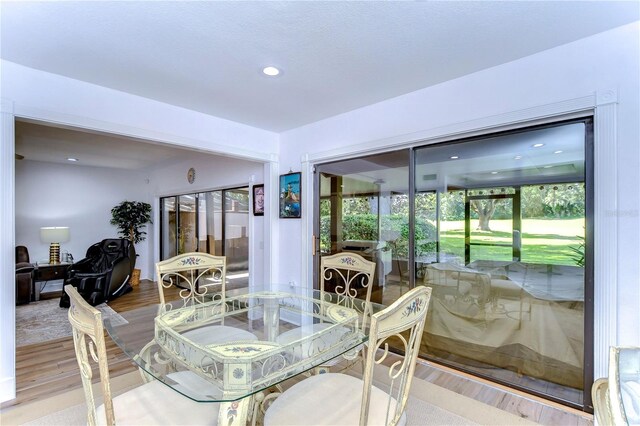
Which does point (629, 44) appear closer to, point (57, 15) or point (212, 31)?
point (212, 31)

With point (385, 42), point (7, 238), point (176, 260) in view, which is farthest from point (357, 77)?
point (7, 238)

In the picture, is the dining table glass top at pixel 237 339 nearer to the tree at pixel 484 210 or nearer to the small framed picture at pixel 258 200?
the tree at pixel 484 210

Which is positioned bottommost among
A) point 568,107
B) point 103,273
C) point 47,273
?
point 47,273

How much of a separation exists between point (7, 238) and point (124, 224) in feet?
15.9

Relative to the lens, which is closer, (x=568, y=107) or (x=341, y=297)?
(x=568, y=107)

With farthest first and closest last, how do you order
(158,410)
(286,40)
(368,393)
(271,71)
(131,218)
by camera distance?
1. (131,218)
2. (271,71)
3. (286,40)
4. (158,410)
5. (368,393)

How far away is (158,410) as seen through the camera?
130 cm

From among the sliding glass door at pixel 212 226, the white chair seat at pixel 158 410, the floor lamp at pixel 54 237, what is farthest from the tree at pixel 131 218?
the white chair seat at pixel 158 410

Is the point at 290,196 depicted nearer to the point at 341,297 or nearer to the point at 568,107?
the point at 341,297

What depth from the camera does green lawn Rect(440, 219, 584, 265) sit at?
2090mm

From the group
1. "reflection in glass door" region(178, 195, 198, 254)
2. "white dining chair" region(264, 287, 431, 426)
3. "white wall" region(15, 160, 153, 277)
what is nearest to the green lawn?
"white dining chair" region(264, 287, 431, 426)

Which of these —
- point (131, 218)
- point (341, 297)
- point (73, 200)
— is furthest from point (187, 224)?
point (341, 297)

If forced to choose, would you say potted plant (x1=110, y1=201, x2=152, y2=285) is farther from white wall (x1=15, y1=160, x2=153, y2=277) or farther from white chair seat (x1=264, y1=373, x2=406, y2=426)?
white chair seat (x1=264, y1=373, x2=406, y2=426)

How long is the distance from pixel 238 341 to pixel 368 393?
95 cm
